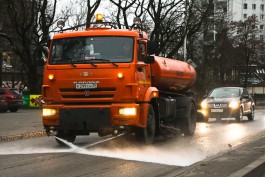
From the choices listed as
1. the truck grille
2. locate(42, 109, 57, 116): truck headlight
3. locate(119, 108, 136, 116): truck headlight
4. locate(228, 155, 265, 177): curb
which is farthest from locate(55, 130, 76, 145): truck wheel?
locate(228, 155, 265, 177): curb

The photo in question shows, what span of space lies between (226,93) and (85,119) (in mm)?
14220

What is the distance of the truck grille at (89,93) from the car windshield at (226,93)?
1358 centimetres

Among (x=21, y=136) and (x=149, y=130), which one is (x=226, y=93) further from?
(x=149, y=130)

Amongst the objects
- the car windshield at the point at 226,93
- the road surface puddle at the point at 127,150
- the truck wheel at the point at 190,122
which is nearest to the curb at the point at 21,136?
the road surface puddle at the point at 127,150

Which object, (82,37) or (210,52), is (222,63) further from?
(82,37)

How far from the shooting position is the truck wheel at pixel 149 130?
12.2m

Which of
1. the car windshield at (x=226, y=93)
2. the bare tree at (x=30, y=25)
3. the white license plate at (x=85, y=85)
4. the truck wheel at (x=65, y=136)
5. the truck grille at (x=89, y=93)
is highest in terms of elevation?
the bare tree at (x=30, y=25)

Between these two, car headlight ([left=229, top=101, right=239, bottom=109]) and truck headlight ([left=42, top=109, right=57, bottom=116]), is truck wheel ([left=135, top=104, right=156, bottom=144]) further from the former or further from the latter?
car headlight ([left=229, top=101, right=239, bottom=109])

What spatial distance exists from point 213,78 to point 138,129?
114 feet

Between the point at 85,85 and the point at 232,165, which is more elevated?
the point at 85,85

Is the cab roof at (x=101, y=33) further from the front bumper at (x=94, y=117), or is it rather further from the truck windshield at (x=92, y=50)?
the front bumper at (x=94, y=117)

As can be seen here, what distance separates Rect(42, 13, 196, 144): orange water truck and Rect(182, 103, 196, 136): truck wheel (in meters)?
3.31

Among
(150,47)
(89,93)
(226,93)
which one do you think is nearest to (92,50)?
(89,93)

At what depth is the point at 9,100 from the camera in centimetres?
3491
